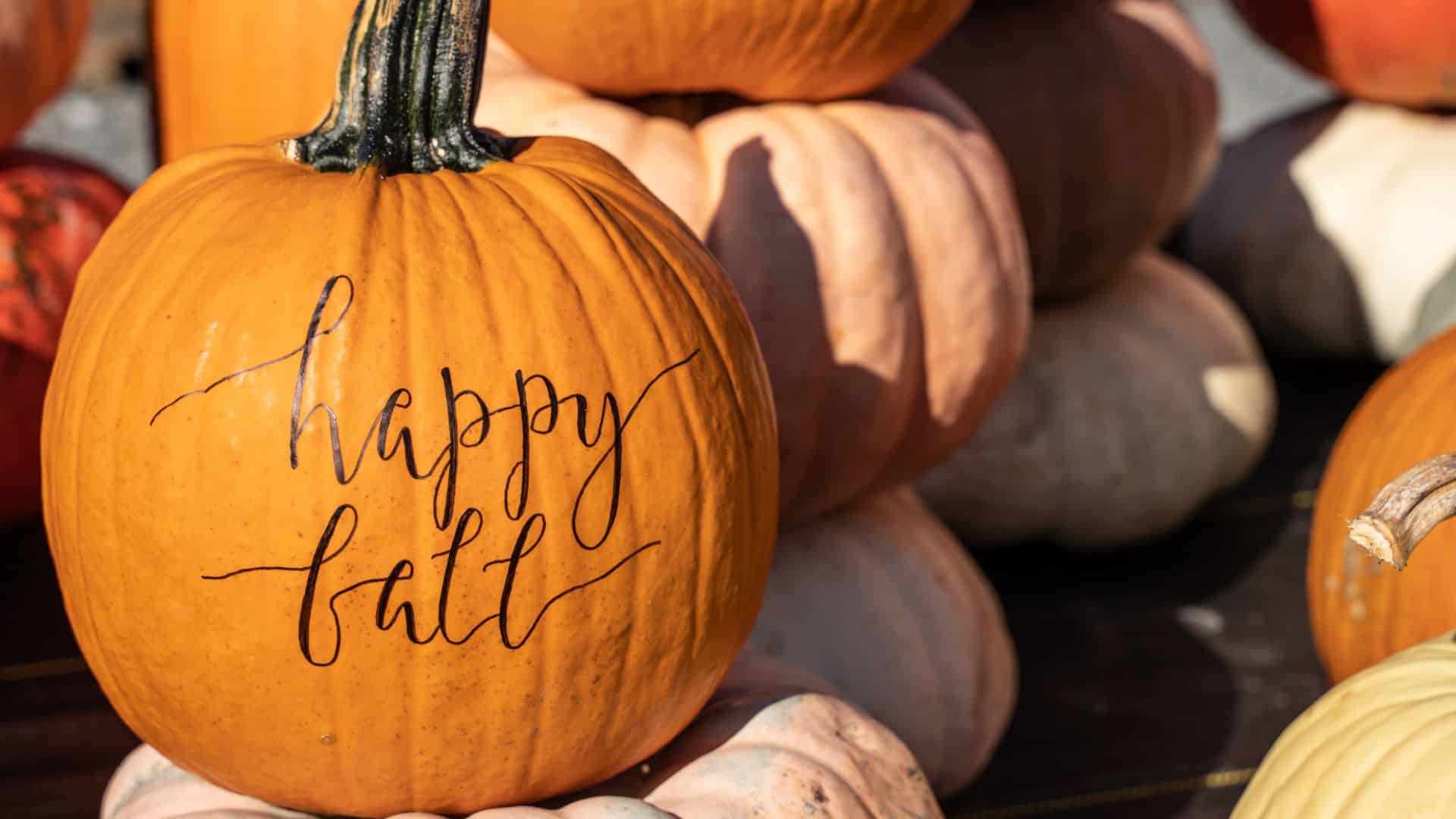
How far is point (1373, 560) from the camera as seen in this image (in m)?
1.77

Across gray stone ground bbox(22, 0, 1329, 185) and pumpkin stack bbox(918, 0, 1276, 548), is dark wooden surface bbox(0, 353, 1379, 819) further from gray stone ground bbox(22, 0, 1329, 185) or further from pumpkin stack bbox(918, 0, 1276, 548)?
gray stone ground bbox(22, 0, 1329, 185)

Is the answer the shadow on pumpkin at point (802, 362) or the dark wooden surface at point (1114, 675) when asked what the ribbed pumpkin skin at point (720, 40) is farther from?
the dark wooden surface at point (1114, 675)

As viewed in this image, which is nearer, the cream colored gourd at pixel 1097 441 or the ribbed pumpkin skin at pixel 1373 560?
the ribbed pumpkin skin at pixel 1373 560

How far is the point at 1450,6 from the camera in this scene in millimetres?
2773

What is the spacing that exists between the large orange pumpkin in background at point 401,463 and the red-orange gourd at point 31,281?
1.14 m

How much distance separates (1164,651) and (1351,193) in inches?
48.1

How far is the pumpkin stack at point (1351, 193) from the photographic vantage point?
2.90 metres

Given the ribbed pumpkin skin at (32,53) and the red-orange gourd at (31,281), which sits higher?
the ribbed pumpkin skin at (32,53)

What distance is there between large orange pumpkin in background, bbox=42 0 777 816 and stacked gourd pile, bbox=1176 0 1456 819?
86 cm

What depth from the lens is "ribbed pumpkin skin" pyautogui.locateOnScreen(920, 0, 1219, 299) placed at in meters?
2.45

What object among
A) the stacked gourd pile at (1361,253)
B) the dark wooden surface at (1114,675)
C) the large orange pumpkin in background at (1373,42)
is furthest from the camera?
the large orange pumpkin in background at (1373,42)

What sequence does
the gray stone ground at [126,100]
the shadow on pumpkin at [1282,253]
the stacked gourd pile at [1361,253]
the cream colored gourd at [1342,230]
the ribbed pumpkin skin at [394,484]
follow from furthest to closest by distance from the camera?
the gray stone ground at [126,100] → the shadow on pumpkin at [1282,253] → the cream colored gourd at [1342,230] → the stacked gourd pile at [1361,253] → the ribbed pumpkin skin at [394,484]

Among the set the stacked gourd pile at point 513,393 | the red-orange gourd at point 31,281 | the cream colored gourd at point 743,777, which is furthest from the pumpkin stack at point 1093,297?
the red-orange gourd at point 31,281

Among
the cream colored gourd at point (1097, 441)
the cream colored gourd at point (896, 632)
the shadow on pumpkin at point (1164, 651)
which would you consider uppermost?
the cream colored gourd at point (896, 632)
